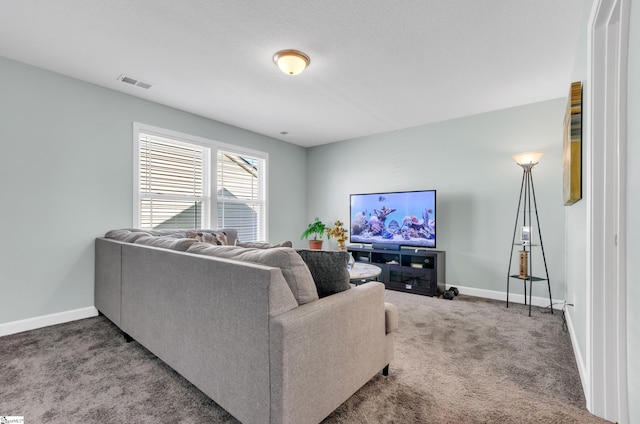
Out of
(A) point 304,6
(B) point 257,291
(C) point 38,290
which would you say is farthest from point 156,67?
(B) point 257,291

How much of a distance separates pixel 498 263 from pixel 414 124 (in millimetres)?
2263

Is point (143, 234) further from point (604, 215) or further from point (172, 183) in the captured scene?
point (604, 215)

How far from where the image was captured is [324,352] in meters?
1.39

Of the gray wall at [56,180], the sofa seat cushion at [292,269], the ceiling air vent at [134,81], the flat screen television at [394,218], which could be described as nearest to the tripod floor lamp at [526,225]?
the flat screen television at [394,218]

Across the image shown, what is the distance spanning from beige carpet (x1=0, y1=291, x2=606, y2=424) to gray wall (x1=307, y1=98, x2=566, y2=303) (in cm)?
121

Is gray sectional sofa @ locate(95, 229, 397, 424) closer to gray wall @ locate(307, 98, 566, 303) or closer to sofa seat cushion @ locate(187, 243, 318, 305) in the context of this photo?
sofa seat cushion @ locate(187, 243, 318, 305)

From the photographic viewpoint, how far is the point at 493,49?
2.46 m

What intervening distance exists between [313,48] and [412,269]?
9.87 feet

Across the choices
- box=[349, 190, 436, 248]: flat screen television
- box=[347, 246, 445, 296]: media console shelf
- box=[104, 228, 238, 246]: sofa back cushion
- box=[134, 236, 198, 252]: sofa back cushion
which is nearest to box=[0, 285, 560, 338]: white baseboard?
box=[347, 246, 445, 296]: media console shelf

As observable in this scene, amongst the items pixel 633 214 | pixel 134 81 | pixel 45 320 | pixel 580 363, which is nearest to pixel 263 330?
pixel 633 214

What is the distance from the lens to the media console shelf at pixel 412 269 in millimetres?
3928

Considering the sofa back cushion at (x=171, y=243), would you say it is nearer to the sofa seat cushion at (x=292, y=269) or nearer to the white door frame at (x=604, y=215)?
the sofa seat cushion at (x=292, y=269)

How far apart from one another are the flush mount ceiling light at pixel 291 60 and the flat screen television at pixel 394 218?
244 centimetres

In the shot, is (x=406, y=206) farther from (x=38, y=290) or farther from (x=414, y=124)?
(x=38, y=290)
